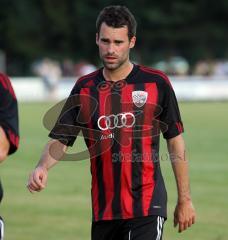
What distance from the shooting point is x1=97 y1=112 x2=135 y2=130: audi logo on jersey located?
19.6ft

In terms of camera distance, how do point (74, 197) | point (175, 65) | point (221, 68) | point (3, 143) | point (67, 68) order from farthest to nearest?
point (175, 65) < point (221, 68) < point (67, 68) < point (74, 197) < point (3, 143)

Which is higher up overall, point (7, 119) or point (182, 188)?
point (7, 119)

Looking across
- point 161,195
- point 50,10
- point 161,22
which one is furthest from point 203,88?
point 161,195

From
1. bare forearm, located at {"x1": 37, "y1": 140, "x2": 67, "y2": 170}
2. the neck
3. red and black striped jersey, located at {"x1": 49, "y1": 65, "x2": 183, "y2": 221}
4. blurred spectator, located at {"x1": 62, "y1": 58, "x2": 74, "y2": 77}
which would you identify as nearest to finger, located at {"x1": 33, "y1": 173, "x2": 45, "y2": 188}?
bare forearm, located at {"x1": 37, "y1": 140, "x2": 67, "y2": 170}

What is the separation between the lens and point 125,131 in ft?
19.5

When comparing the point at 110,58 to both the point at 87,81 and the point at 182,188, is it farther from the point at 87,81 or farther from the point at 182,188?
the point at 182,188

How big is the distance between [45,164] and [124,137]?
0.55 metres

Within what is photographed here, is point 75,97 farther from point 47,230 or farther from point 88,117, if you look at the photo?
point 47,230

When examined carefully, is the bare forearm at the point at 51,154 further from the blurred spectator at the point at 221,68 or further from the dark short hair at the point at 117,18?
the blurred spectator at the point at 221,68

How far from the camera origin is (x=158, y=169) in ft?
19.7

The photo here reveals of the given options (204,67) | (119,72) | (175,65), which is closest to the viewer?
(119,72)

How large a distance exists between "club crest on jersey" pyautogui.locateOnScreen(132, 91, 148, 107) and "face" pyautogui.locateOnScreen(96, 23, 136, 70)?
0.73ft

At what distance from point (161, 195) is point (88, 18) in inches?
Answer: 2374

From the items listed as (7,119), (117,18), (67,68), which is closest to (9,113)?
(7,119)
